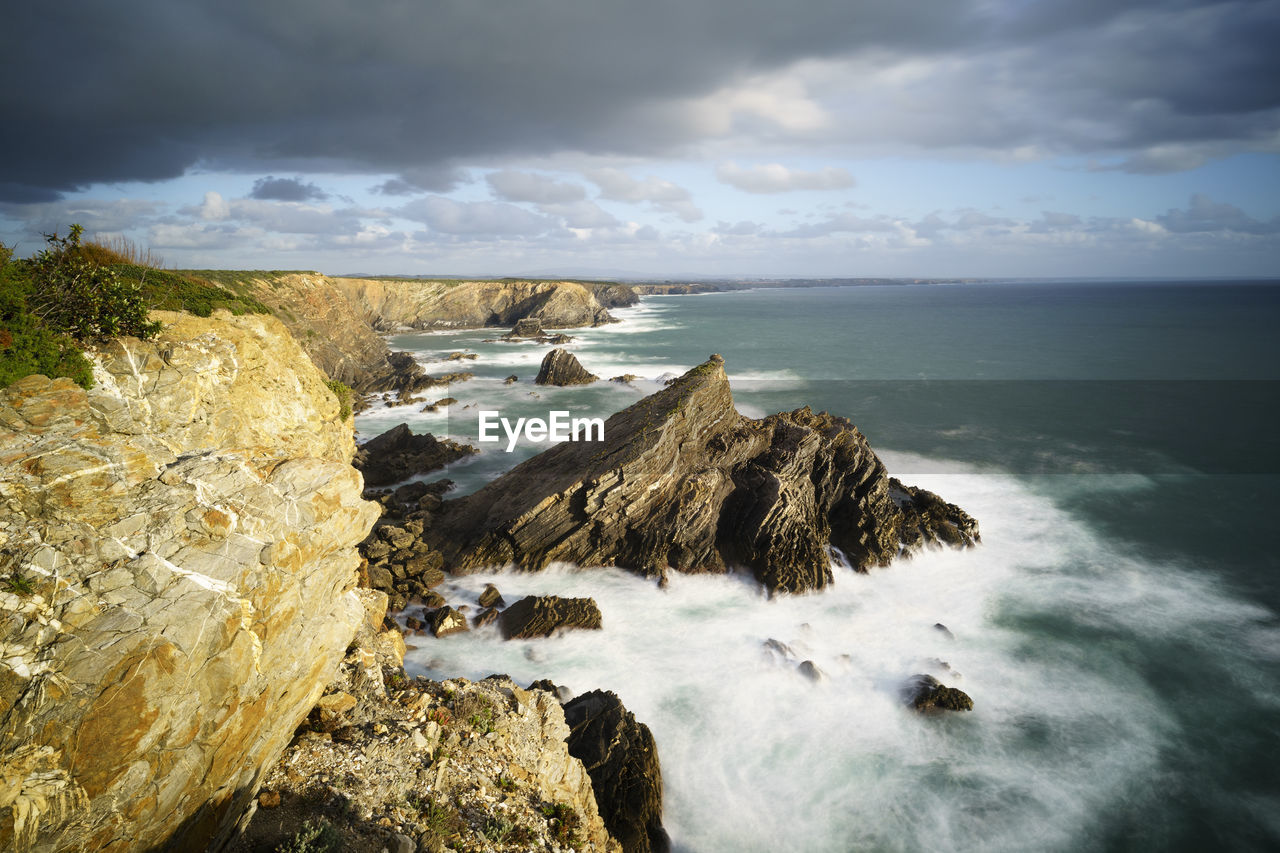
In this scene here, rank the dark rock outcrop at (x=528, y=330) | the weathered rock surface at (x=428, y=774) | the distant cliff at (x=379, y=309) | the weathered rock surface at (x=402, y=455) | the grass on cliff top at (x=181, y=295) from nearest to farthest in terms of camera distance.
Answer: the weathered rock surface at (x=428, y=774)
the grass on cliff top at (x=181, y=295)
the weathered rock surface at (x=402, y=455)
the distant cliff at (x=379, y=309)
the dark rock outcrop at (x=528, y=330)

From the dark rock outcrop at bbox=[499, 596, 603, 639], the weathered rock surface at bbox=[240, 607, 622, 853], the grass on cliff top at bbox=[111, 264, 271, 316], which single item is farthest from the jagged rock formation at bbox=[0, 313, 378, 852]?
the dark rock outcrop at bbox=[499, 596, 603, 639]

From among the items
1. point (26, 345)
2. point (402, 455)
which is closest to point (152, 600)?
point (26, 345)

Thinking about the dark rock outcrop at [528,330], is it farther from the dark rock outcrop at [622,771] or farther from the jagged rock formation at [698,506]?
the dark rock outcrop at [622,771]

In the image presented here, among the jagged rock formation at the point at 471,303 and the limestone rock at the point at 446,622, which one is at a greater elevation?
the jagged rock formation at the point at 471,303

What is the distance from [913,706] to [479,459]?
24563mm

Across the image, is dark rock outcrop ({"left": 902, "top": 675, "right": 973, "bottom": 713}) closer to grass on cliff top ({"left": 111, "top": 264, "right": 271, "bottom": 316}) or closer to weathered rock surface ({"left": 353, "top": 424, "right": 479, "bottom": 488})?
grass on cliff top ({"left": 111, "top": 264, "right": 271, "bottom": 316})

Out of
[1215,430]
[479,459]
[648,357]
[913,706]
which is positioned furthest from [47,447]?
[648,357]

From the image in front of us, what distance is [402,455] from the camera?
1224 inches

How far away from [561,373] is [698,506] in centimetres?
3623

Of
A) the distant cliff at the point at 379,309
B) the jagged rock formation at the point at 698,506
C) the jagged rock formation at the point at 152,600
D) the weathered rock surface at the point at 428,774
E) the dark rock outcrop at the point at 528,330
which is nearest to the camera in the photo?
the jagged rock formation at the point at 152,600

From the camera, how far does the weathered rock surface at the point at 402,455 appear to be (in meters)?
29.0

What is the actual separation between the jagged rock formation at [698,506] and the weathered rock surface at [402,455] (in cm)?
670

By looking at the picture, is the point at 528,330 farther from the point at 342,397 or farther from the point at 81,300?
the point at 81,300

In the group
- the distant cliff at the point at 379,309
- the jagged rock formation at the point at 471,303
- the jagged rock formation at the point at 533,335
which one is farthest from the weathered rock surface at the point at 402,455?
the jagged rock formation at the point at 471,303
